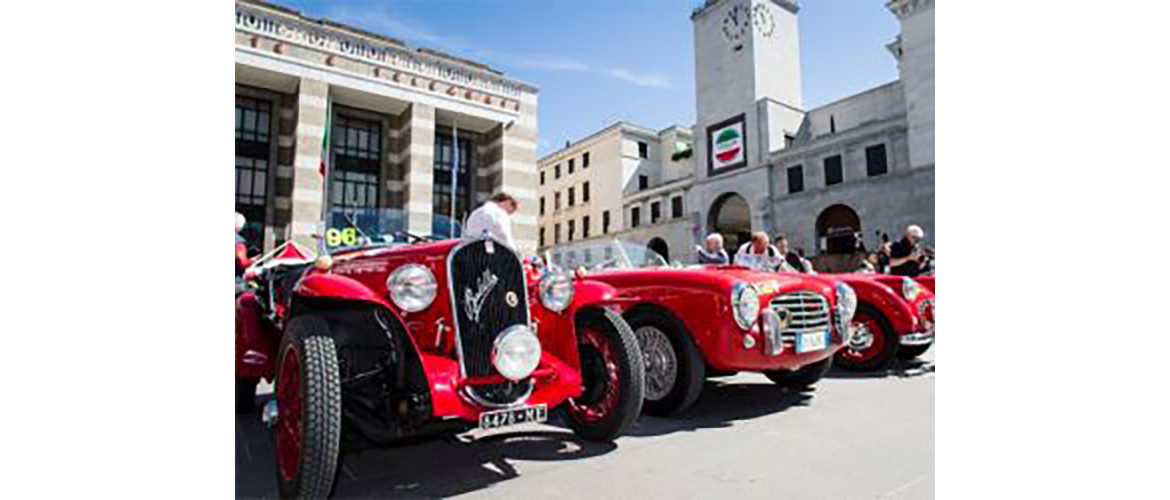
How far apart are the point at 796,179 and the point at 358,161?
473 inches

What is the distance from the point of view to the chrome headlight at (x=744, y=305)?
86.2 inches

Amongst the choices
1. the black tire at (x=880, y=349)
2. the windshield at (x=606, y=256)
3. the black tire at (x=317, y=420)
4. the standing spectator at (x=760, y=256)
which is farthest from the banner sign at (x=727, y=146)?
the black tire at (x=317, y=420)

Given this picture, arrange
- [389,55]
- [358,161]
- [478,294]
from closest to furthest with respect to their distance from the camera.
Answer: [478,294] < [389,55] < [358,161]

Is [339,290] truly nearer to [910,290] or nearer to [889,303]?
[889,303]

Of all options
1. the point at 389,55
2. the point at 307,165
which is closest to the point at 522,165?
the point at 389,55

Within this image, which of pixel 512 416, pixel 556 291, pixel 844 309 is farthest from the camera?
pixel 844 309

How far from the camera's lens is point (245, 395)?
7.96 ft

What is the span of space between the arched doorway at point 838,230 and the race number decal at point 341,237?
14.1 metres

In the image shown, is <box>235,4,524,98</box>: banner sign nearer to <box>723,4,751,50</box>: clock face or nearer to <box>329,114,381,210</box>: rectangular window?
<box>329,114,381,210</box>: rectangular window

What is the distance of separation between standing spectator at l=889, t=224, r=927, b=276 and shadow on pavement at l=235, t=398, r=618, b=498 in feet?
10.2

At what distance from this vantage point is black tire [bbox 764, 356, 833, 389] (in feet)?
9.00

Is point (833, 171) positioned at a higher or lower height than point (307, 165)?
higher
